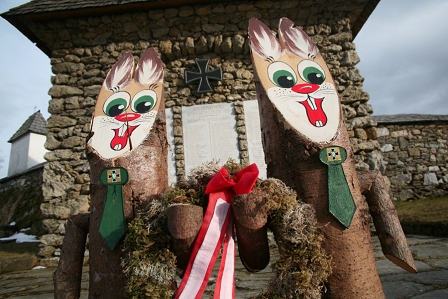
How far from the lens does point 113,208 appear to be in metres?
1.55

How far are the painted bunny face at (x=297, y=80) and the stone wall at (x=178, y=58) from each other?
321cm

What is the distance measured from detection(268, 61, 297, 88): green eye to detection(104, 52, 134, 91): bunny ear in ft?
2.90

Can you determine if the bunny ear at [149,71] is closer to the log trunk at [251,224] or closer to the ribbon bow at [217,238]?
the ribbon bow at [217,238]

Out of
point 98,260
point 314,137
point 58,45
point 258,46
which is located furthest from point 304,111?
point 58,45

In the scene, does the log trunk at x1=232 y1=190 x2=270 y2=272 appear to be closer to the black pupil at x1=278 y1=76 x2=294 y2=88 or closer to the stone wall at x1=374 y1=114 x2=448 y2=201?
the black pupil at x1=278 y1=76 x2=294 y2=88

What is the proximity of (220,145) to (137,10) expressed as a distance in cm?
268

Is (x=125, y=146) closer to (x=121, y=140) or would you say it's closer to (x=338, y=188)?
(x=121, y=140)

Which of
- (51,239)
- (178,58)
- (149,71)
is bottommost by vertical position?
(51,239)

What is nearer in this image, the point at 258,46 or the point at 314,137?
A: the point at 314,137

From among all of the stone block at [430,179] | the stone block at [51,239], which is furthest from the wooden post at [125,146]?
the stone block at [430,179]

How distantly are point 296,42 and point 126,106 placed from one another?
42.3 inches

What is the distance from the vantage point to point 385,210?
158 cm

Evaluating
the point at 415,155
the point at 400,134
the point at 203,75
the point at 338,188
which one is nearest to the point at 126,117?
the point at 338,188

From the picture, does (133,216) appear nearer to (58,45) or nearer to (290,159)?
(290,159)
